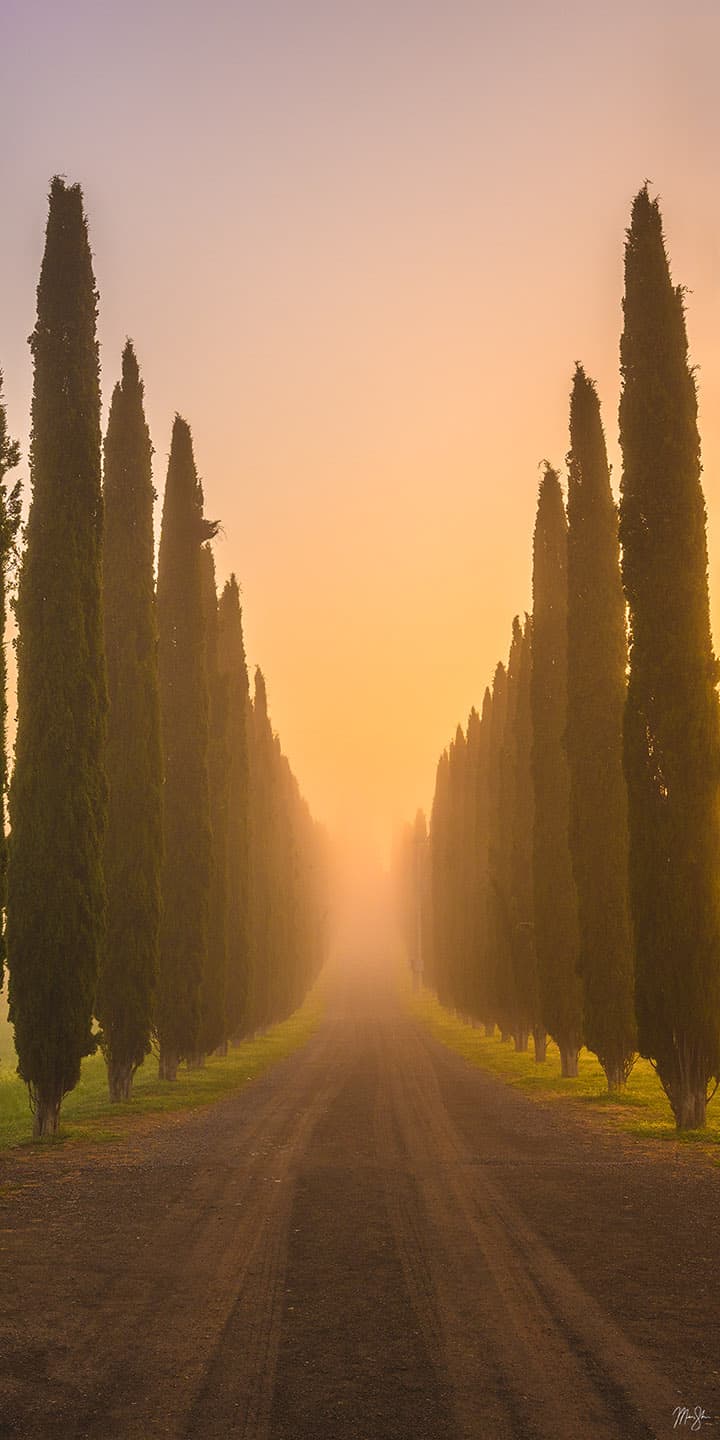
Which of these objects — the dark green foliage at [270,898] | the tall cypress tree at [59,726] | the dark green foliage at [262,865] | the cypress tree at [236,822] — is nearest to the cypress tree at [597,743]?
the tall cypress tree at [59,726]

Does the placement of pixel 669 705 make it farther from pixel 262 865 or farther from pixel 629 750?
pixel 262 865

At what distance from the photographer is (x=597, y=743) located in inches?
838

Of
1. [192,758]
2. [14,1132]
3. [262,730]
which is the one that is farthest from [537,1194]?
[262,730]

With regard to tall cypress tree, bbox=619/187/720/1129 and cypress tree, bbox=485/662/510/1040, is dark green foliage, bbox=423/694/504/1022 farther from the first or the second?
tall cypress tree, bbox=619/187/720/1129

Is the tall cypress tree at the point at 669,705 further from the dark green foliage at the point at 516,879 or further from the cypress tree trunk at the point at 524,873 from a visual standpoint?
the dark green foliage at the point at 516,879

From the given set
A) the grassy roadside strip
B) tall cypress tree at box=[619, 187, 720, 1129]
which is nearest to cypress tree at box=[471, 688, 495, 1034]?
the grassy roadside strip

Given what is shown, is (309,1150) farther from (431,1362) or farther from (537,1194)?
(431,1362)

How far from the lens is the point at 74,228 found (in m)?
18.1

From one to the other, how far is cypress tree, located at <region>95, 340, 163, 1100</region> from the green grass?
3.56 ft

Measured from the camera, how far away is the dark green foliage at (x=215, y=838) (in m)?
27.0

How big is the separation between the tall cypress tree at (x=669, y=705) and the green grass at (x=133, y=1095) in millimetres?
8768

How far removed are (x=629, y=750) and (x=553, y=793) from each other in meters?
9.13

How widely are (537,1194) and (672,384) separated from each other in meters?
12.8

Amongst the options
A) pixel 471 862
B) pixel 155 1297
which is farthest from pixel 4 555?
pixel 471 862
